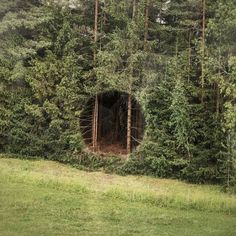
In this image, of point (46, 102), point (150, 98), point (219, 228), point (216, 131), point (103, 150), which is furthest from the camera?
point (103, 150)

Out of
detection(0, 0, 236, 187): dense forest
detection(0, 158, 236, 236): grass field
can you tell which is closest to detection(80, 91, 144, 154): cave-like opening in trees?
detection(0, 0, 236, 187): dense forest

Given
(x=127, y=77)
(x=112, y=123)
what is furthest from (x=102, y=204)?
(x=112, y=123)

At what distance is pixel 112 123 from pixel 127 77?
6594mm

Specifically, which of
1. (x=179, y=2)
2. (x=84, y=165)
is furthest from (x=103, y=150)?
(x=179, y=2)

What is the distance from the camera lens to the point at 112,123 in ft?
98.1

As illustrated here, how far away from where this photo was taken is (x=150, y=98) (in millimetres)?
23078

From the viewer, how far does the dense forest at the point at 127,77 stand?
→ 72.3 ft

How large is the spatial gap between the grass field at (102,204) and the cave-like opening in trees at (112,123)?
3.31 m

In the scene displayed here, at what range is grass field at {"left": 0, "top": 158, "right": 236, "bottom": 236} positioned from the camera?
45.1ft

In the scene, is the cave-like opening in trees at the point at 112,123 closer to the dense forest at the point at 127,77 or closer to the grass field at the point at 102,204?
the dense forest at the point at 127,77

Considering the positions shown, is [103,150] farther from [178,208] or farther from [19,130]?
[178,208]

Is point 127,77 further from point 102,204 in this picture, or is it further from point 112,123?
point 102,204

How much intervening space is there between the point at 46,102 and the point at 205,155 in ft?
28.2

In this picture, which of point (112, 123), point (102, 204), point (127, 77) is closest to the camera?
point (102, 204)
